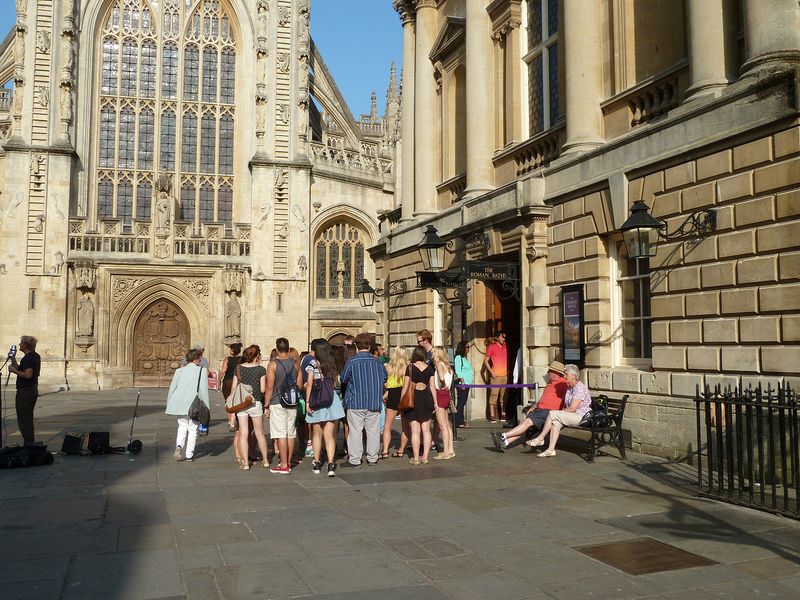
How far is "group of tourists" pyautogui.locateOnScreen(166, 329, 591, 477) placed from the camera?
9.27 metres

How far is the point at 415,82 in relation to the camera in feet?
58.5

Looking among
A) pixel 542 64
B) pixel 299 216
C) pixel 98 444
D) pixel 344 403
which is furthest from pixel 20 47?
pixel 344 403

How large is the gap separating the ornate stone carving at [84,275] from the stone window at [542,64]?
21.1 metres

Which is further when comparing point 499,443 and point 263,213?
point 263,213

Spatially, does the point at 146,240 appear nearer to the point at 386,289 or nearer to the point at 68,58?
the point at 68,58

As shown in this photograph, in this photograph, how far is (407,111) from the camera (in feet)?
60.6

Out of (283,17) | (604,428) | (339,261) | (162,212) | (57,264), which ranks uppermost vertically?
(283,17)

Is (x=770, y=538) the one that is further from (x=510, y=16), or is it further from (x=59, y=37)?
(x=59, y=37)

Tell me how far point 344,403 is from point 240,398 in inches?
54.4

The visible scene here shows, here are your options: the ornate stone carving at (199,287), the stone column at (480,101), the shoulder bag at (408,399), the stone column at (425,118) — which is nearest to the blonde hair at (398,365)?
the shoulder bag at (408,399)

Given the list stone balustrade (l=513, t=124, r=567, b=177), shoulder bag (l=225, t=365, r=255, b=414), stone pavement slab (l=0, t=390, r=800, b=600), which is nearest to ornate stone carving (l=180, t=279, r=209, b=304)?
stone balustrade (l=513, t=124, r=567, b=177)

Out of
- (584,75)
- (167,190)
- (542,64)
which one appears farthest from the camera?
(167,190)

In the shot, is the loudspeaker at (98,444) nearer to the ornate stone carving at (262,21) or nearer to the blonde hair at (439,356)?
the blonde hair at (439,356)

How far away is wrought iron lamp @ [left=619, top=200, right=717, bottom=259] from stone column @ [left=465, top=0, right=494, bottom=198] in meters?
5.68
